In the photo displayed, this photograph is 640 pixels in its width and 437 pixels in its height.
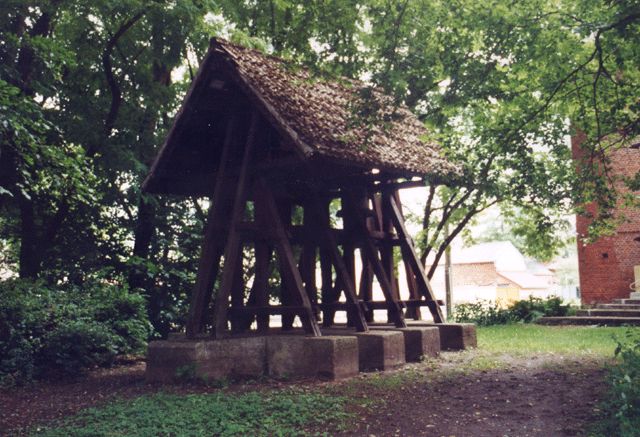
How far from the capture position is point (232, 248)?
9062mm

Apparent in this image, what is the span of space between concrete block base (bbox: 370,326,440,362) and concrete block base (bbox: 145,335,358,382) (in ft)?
5.86

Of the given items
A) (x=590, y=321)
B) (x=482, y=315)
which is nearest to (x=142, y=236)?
(x=482, y=315)

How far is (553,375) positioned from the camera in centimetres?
856

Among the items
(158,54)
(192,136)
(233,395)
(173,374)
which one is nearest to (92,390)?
(173,374)

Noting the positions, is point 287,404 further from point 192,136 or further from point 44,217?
point 44,217

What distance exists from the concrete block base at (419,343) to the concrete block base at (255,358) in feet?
5.86

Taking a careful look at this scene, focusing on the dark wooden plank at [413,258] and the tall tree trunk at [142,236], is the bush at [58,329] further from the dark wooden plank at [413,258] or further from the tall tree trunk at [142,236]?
the dark wooden plank at [413,258]

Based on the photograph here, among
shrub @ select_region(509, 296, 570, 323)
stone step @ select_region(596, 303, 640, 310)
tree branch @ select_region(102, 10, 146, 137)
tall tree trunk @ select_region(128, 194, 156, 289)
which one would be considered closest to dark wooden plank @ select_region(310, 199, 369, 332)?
tall tree trunk @ select_region(128, 194, 156, 289)

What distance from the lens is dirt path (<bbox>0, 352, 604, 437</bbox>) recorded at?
240 inches

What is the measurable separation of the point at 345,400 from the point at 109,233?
29.2ft

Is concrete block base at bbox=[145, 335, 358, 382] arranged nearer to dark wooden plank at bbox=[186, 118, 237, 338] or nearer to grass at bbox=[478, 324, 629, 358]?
dark wooden plank at bbox=[186, 118, 237, 338]

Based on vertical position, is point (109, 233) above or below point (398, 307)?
above

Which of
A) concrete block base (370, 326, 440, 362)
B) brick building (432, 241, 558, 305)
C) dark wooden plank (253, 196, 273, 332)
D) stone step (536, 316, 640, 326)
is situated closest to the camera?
dark wooden plank (253, 196, 273, 332)

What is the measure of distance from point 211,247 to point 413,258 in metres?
3.85
